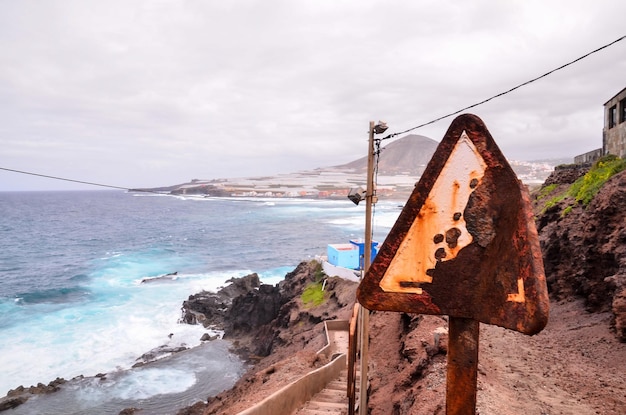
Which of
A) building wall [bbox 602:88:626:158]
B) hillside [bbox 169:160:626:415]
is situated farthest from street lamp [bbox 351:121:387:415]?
building wall [bbox 602:88:626:158]

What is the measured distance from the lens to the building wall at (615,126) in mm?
19656

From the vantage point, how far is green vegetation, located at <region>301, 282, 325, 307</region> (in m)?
32.0

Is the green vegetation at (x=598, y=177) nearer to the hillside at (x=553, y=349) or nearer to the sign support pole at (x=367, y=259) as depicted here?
the hillside at (x=553, y=349)

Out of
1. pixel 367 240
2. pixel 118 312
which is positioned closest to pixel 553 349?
pixel 367 240

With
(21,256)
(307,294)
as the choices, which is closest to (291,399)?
(307,294)

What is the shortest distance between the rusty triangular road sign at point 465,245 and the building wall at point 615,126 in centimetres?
2078

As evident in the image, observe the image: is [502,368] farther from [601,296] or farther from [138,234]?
[138,234]

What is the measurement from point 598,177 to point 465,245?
59.4 ft

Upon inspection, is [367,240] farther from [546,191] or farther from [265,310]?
[265,310]

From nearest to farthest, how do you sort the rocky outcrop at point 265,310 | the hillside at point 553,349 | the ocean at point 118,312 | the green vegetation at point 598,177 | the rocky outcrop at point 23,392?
the hillside at point 553,349 < the green vegetation at point 598,177 < the rocky outcrop at point 23,392 < the ocean at point 118,312 < the rocky outcrop at point 265,310

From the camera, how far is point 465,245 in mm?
2971

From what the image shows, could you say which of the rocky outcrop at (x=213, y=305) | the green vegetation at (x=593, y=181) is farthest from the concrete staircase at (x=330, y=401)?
the rocky outcrop at (x=213, y=305)

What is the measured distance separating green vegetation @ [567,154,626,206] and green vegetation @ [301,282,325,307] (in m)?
19.5

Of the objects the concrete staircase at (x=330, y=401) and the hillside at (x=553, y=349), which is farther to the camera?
the concrete staircase at (x=330, y=401)
